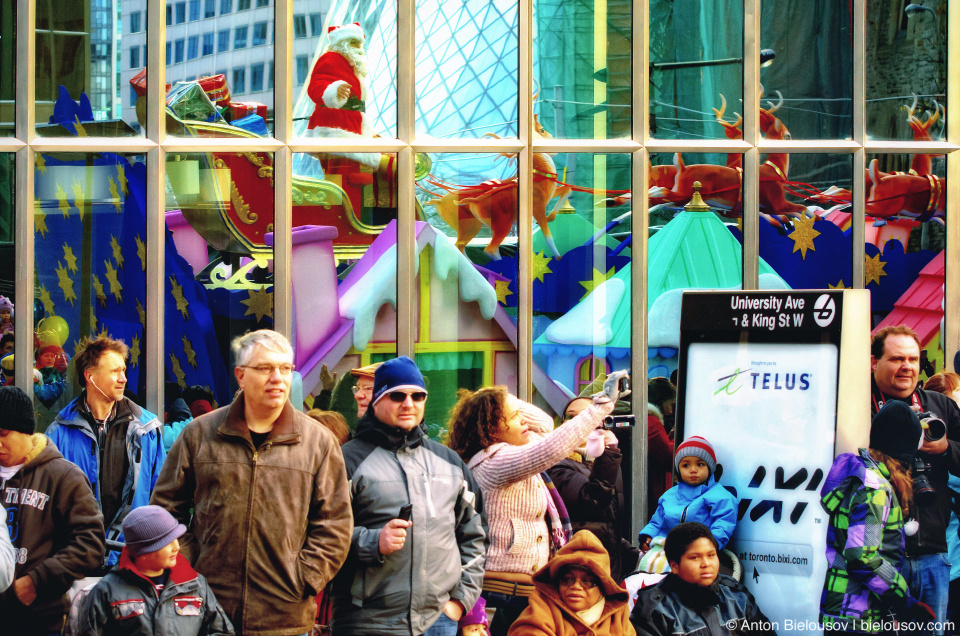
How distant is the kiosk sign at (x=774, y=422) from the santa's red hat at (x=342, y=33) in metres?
3.05

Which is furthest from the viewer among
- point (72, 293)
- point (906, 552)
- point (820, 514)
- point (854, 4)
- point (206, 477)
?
point (854, 4)

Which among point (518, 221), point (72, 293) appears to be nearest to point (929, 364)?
point (518, 221)

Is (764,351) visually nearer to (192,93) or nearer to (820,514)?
(820,514)

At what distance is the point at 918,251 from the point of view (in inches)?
295

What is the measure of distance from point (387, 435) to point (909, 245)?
421 centimetres

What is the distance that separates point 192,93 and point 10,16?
129 centimetres

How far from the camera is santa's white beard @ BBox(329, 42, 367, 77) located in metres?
7.21

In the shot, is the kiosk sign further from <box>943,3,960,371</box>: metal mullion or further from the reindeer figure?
<box>943,3,960,371</box>: metal mullion

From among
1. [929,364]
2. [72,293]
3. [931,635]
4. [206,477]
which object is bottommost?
[931,635]

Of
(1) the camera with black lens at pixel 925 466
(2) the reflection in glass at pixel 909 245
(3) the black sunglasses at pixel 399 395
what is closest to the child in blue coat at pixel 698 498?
(1) the camera with black lens at pixel 925 466

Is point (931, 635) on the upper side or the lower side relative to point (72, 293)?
lower

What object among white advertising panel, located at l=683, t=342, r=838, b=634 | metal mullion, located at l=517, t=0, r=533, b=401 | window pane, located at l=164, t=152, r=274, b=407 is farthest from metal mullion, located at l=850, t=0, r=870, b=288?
window pane, located at l=164, t=152, r=274, b=407

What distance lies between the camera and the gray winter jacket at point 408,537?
5246 mm

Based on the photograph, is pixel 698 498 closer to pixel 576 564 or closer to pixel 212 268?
pixel 576 564
